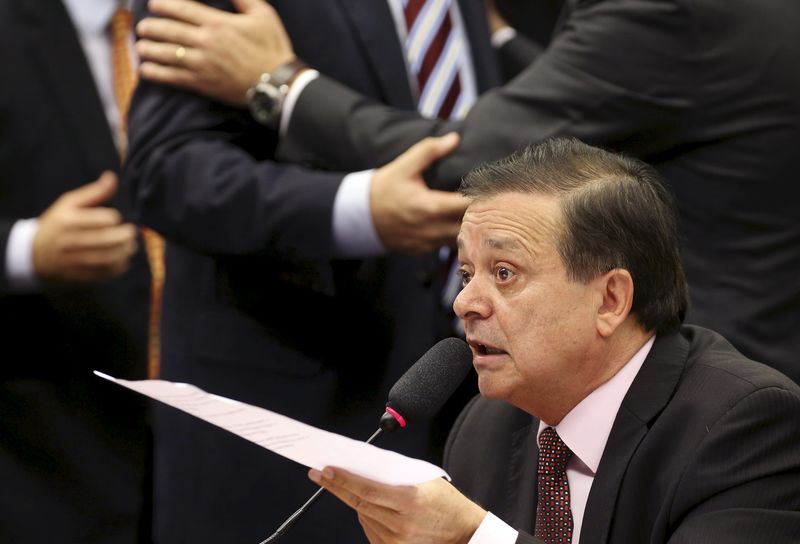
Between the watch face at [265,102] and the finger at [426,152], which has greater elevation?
the watch face at [265,102]

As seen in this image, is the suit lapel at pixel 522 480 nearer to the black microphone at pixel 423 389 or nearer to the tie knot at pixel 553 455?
the tie knot at pixel 553 455

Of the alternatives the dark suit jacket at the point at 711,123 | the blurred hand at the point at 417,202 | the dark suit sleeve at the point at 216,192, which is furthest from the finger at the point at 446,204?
the dark suit sleeve at the point at 216,192

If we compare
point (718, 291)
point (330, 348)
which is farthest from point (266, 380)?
point (718, 291)

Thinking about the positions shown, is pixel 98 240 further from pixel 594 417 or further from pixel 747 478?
pixel 747 478

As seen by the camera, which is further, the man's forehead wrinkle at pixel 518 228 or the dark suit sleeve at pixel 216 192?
the dark suit sleeve at pixel 216 192

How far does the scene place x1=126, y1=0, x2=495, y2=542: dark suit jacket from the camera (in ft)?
9.56

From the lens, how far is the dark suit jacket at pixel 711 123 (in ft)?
8.64

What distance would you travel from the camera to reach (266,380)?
2990 millimetres

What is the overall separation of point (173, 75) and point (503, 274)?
115cm

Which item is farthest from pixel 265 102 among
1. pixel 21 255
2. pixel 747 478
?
pixel 747 478

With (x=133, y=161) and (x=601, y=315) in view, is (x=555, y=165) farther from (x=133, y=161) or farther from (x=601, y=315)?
(x=133, y=161)

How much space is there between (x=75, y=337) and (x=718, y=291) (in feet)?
4.70

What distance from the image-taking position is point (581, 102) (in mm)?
2729

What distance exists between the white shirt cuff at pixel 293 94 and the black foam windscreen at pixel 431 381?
1.03 meters
